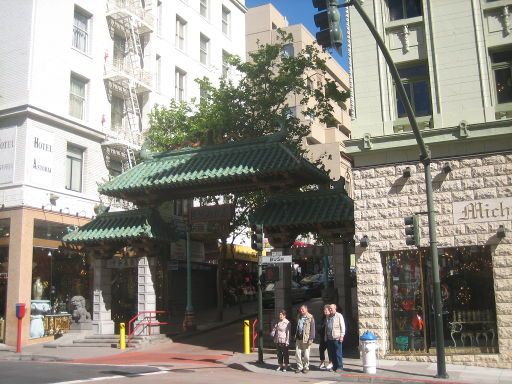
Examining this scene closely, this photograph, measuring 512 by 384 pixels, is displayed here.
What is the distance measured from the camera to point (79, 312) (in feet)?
79.7

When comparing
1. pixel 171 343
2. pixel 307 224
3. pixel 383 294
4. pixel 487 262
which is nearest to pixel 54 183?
pixel 171 343

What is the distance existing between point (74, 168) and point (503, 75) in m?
19.6

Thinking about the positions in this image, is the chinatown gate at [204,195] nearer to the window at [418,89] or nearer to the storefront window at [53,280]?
the storefront window at [53,280]

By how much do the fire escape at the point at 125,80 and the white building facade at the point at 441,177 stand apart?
15784 mm

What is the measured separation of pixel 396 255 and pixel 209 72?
26481mm

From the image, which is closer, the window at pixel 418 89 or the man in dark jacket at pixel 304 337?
the man in dark jacket at pixel 304 337

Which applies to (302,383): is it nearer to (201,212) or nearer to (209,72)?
(201,212)

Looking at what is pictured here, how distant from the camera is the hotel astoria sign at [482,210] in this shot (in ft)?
52.0

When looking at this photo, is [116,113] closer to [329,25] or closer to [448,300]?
[448,300]

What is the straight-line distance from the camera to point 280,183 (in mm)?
20812

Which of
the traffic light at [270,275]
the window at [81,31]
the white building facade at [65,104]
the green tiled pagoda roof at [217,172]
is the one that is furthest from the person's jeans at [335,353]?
the window at [81,31]

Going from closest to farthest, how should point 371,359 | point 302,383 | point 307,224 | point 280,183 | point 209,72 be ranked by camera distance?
point 302,383
point 371,359
point 307,224
point 280,183
point 209,72

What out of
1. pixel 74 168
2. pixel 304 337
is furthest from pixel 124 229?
pixel 304 337

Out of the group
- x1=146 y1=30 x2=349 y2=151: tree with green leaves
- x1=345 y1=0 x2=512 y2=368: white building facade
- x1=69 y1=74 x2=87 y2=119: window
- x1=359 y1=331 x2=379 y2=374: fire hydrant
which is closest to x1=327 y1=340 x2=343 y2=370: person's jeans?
x1=359 y1=331 x2=379 y2=374: fire hydrant
